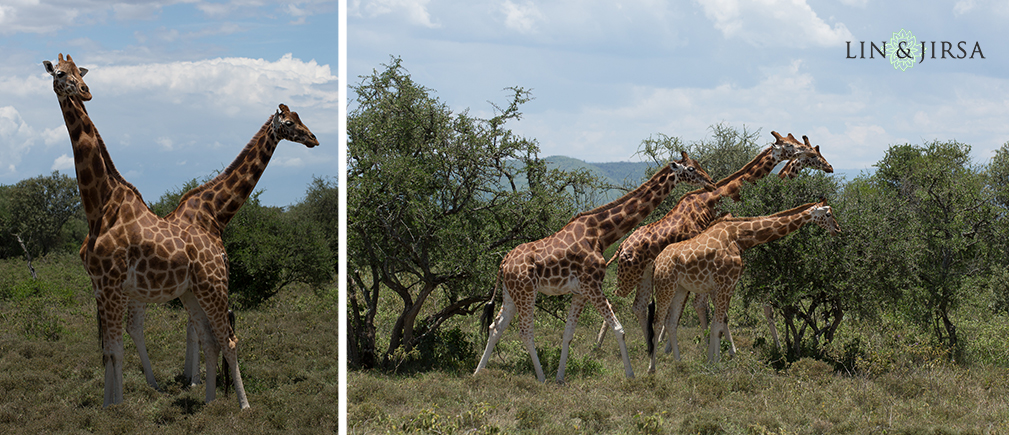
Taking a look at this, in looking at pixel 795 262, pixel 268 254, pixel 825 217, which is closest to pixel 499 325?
pixel 795 262

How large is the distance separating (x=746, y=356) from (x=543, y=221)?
3945 mm

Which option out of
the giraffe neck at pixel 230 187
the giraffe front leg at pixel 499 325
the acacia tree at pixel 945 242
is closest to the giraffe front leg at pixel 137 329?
the giraffe neck at pixel 230 187

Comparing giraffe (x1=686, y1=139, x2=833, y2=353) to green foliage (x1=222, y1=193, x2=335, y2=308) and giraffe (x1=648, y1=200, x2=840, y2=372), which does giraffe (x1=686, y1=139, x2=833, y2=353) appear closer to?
giraffe (x1=648, y1=200, x2=840, y2=372)

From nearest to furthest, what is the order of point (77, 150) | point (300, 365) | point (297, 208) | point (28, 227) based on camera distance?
point (77, 150) → point (300, 365) → point (28, 227) → point (297, 208)

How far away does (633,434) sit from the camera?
8062mm

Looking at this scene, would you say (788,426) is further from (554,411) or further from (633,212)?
(633,212)

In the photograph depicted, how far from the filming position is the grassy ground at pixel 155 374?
7629mm

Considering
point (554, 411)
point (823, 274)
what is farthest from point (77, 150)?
point (823, 274)

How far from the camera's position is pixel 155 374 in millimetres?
9141

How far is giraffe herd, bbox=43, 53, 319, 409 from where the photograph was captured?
7375 millimetres

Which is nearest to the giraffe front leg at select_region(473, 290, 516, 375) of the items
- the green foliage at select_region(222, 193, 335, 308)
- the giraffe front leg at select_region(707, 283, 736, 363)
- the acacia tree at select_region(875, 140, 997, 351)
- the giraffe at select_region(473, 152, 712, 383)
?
the giraffe at select_region(473, 152, 712, 383)

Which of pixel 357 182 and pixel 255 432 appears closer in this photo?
pixel 255 432

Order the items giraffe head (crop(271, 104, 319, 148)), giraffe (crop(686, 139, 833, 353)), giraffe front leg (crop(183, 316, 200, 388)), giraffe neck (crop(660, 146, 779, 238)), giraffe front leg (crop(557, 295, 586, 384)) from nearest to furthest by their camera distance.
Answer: giraffe head (crop(271, 104, 319, 148)) < giraffe front leg (crop(183, 316, 200, 388)) < giraffe front leg (crop(557, 295, 586, 384)) < giraffe neck (crop(660, 146, 779, 238)) < giraffe (crop(686, 139, 833, 353))

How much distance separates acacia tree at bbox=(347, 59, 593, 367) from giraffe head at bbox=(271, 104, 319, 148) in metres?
2.28
